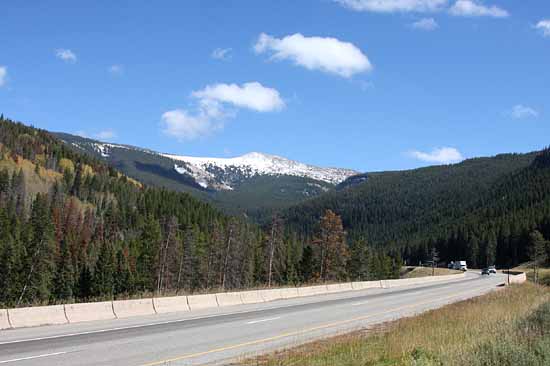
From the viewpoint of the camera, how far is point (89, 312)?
20906mm

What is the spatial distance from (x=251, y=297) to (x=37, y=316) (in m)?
15.0

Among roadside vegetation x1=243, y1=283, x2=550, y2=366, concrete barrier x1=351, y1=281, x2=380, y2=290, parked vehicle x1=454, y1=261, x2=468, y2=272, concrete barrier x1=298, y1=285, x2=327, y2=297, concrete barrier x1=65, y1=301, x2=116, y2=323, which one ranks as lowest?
parked vehicle x1=454, y1=261, x2=468, y2=272

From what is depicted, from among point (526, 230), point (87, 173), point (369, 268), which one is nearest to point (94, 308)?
point (369, 268)

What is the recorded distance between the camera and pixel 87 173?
17538 cm

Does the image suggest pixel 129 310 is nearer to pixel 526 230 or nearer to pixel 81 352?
pixel 81 352

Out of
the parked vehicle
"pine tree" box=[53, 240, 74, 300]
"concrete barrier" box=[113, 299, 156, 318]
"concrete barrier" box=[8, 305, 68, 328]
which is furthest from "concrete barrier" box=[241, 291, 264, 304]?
the parked vehicle

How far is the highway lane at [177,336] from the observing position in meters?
13.1

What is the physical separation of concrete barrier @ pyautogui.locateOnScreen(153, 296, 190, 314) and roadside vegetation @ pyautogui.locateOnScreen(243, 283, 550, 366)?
358 inches

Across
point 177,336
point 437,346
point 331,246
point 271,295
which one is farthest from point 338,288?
point 331,246

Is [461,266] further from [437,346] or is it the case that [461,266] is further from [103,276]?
[437,346]

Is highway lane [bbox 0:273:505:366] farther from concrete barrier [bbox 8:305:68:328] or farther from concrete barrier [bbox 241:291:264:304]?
concrete barrier [bbox 241:291:264:304]

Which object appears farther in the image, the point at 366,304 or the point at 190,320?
the point at 366,304

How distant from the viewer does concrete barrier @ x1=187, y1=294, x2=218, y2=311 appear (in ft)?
88.9

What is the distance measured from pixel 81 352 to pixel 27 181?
158 meters
